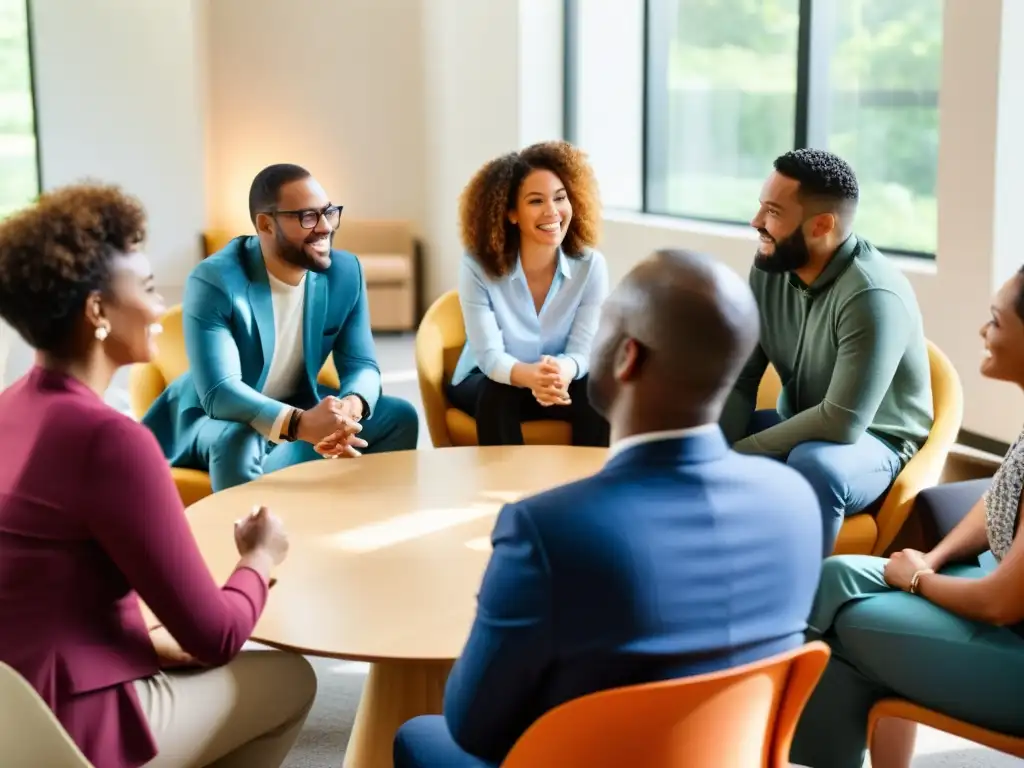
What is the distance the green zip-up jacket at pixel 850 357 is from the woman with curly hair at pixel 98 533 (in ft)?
5.27

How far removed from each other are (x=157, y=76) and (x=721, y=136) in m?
4.41

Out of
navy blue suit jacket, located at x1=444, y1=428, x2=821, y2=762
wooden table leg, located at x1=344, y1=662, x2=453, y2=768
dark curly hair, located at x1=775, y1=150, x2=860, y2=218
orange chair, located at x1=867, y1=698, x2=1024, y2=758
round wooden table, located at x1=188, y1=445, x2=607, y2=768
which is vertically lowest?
Answer: wooden table leg, located at x1=344, y1=662, x2=453, y2=768

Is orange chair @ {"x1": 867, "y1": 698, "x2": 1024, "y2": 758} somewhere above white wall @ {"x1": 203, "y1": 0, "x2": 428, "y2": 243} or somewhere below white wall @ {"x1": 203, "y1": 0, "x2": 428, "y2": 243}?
below

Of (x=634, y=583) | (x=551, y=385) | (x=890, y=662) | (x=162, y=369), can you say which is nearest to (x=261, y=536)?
(x=634, y=583)

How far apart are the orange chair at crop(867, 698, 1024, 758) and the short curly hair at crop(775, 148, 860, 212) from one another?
1.43 m

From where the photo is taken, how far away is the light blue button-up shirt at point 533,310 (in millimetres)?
4016

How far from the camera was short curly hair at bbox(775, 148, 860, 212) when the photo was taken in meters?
3.25

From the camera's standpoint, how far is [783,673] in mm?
1477

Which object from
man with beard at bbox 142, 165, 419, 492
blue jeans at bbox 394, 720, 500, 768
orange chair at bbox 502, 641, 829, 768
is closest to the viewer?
orange chair at bbox 502, 641, 829, 768

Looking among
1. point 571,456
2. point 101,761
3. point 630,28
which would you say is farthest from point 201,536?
point 630,28

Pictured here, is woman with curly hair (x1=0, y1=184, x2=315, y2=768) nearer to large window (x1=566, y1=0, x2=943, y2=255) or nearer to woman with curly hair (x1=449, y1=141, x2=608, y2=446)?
woman with curly hair (x1=449, y1=141, x2=608, y2=446)

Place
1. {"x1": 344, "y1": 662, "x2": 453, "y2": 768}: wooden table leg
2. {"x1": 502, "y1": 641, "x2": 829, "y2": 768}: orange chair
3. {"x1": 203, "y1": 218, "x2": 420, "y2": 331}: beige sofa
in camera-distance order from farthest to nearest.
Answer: {"x1": 203, "y1": 218, "x2": 420, "y2": 331}: beige sofa
{"x1": 344, "y1": 662, "x2": 453, "y2": 768}: wooden table leg
{"x1": 502, "y1": 641, "x2": 829, "y2": 768}: orange chair

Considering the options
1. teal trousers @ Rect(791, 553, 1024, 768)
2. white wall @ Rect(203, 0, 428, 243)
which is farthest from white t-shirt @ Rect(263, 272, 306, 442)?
white wall @ Rect(203, 0, 428, 243)

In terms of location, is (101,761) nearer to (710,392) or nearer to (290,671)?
(290,671)
